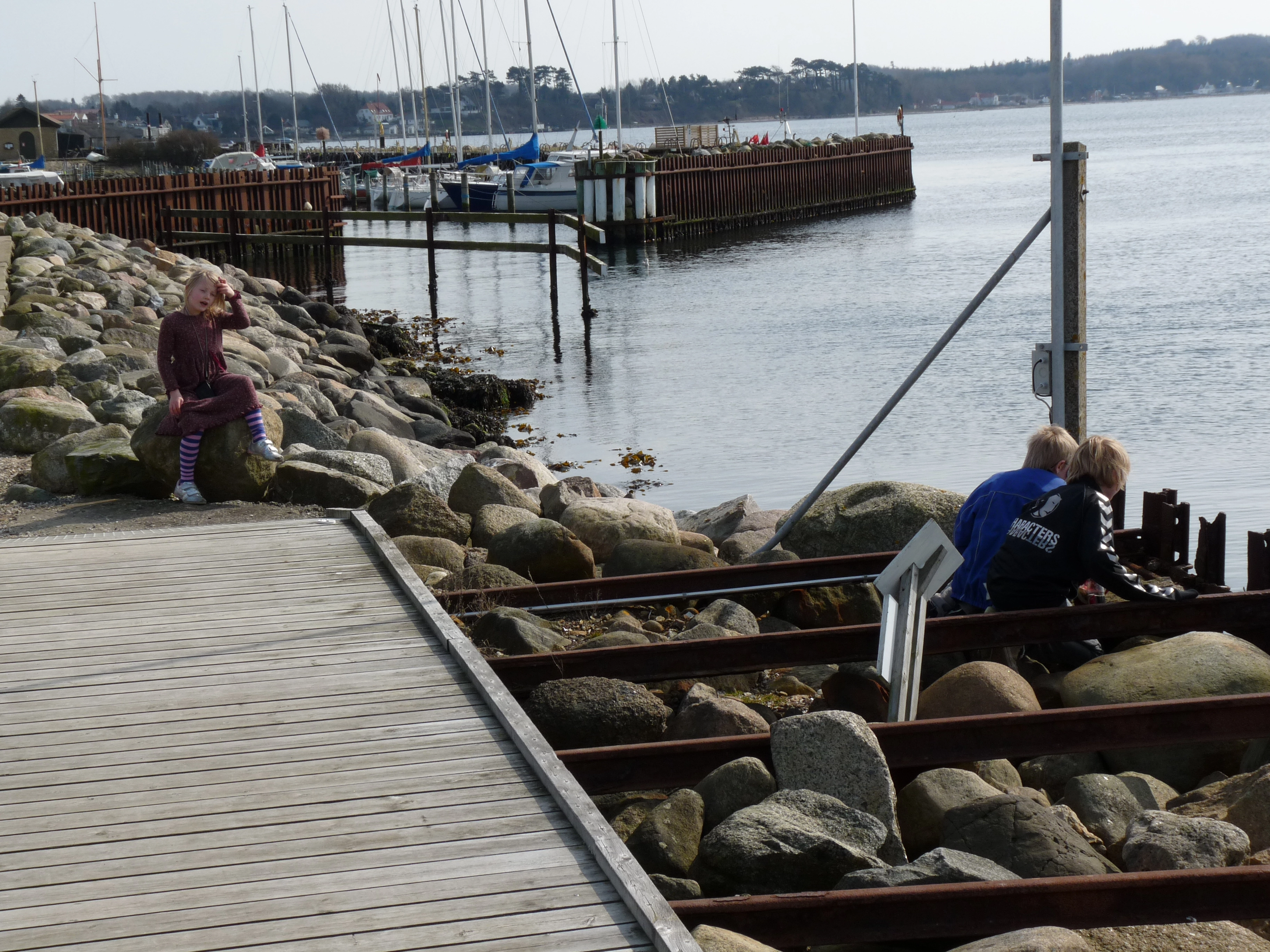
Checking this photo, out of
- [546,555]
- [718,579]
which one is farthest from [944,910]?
[546,555]

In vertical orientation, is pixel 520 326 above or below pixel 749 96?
below

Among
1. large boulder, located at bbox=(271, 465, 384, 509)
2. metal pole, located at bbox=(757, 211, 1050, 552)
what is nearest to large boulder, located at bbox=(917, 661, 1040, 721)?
metal pole, located at bbox=(757, 211, 1050, 552)

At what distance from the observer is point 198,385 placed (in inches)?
325

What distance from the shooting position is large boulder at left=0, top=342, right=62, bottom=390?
37.2ft

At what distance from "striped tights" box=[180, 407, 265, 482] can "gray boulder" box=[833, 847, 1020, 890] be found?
17.7 feet

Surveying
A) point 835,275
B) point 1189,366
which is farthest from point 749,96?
point 1189,366

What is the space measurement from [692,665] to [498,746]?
181 centimetres

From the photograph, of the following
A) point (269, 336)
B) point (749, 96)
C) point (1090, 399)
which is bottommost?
point (1090, 399)

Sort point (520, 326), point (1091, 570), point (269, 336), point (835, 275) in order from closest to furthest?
point (1091, 570) < point (269, 336) < point (520, 326) < point (835, 275)

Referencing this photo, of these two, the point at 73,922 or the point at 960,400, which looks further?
the point at 960,400

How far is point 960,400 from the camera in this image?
18562 millimetres

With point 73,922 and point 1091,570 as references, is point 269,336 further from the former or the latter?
point 73,922

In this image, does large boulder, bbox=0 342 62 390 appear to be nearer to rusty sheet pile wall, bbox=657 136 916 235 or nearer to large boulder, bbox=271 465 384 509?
large boulder, bbox=271 465 384 509

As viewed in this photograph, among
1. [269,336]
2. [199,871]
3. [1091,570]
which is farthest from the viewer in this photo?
[269,336]
